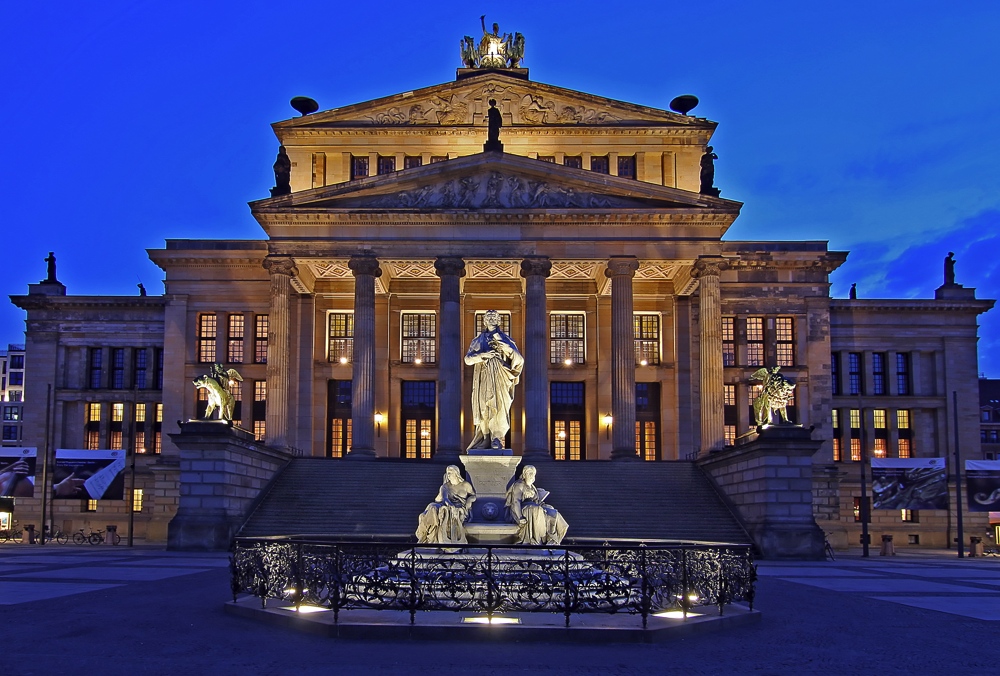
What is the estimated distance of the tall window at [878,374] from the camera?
213 feet

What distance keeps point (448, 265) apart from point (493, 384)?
1262 inches

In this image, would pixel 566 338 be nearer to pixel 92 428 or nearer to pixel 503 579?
pixel 92 428

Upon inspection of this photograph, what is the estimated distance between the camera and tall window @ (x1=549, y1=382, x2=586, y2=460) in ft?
198

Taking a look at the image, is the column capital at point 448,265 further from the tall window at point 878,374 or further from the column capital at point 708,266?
the tall window at point 878,374

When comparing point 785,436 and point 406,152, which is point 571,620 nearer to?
point 785,436

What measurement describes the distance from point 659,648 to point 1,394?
156m

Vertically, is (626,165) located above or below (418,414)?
above

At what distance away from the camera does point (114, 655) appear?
1323 cm

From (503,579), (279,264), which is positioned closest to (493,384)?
(503,579)

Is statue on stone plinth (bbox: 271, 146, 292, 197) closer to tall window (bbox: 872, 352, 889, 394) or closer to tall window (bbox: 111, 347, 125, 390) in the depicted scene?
A: tall window (bbox: 111, 347, 125, 390)

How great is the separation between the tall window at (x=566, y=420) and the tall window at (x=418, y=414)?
7.49 metres

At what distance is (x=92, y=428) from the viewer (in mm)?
65062

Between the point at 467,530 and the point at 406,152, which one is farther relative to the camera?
the point at 406,152

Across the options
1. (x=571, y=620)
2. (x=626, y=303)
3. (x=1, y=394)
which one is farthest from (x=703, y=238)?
(x=1, y=394)
